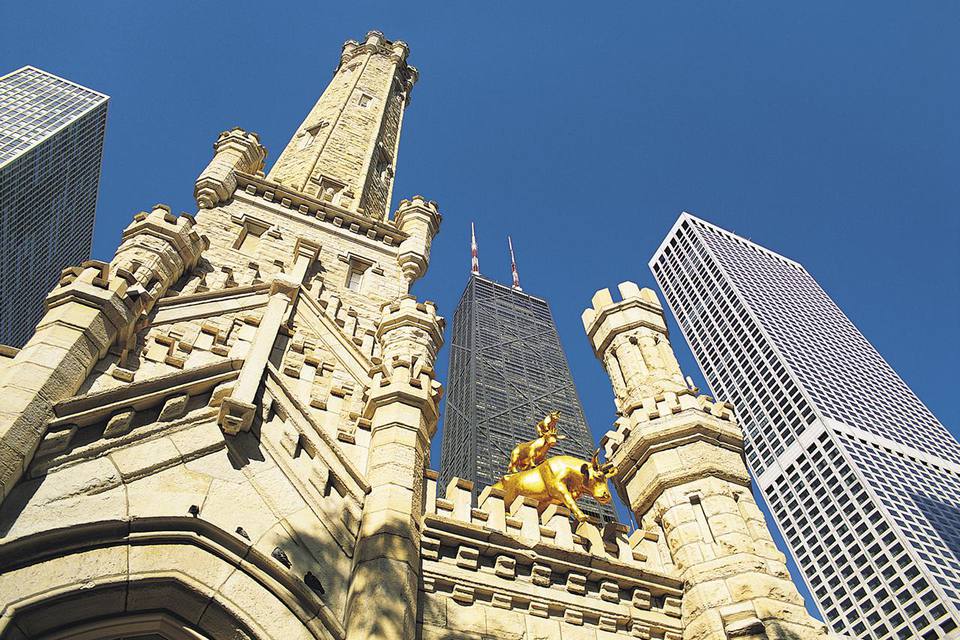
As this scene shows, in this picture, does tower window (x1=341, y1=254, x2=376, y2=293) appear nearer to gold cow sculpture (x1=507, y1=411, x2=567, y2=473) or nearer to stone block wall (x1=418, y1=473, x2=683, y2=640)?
gold cow sculpture (x1=507, y1=411, x2=567, y2=473)

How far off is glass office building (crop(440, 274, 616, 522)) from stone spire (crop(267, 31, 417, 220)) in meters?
32.7

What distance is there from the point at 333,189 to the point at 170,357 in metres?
17.4

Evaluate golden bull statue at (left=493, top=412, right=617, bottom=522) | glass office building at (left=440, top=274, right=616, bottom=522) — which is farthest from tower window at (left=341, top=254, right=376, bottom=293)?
glass office building at (left=440, top=274, right=616, bottom=522)

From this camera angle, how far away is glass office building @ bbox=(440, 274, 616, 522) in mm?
75750

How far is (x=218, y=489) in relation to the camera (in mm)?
8922

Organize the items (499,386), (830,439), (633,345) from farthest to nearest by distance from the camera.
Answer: (830,439) → (499,386) → (633,345)

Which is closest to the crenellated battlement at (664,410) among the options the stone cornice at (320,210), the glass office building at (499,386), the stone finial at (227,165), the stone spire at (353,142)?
the stone cornice at (320,210)

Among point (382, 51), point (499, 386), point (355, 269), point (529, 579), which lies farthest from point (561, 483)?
point (499, 386)

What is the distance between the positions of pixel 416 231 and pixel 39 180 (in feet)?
258

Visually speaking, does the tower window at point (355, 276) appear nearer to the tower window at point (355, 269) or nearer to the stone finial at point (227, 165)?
the tower window at point (355, 269)

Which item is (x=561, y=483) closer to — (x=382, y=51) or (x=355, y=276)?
(x=355, y=276)

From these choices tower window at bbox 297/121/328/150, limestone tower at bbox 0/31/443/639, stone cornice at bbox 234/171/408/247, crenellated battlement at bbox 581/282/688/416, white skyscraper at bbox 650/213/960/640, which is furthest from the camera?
white skyscraper at bbox 650/213/960/640

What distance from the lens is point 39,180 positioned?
85938 mm

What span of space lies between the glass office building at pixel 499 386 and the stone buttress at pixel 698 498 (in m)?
42.2
